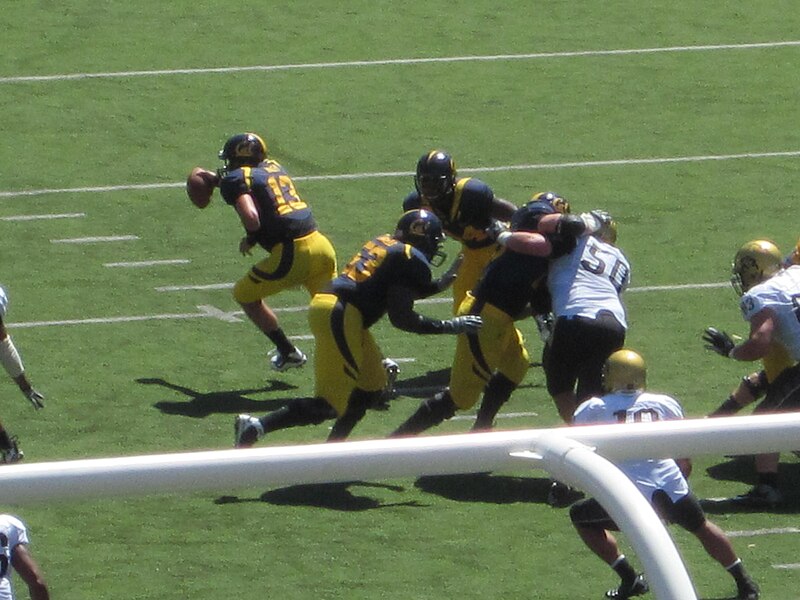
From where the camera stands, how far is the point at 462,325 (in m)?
8.39

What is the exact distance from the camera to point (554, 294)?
8383 millimetres

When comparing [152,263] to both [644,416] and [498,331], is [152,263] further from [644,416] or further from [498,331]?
[644,416]

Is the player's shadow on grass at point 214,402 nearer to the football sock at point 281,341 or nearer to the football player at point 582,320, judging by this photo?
the football sock at point 281,341

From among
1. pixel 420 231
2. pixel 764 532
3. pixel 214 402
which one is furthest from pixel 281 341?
pixel 764 532

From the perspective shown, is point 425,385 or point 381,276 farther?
point 425,385

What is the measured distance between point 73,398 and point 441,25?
29.1 ft

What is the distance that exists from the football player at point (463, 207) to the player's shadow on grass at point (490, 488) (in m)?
1.47

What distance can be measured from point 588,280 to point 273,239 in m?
2.40

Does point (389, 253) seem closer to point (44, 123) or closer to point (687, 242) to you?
point (687, 242)

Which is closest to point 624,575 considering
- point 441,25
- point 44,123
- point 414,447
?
point 414,447

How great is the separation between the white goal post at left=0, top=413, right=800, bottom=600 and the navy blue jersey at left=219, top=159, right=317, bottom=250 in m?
7.26

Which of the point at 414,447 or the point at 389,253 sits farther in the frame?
the point at 389,253

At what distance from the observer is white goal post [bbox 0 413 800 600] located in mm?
2648

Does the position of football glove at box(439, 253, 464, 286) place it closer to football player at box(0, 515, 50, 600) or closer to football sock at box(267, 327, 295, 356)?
football sock at box(267, 327, 295, 356)
